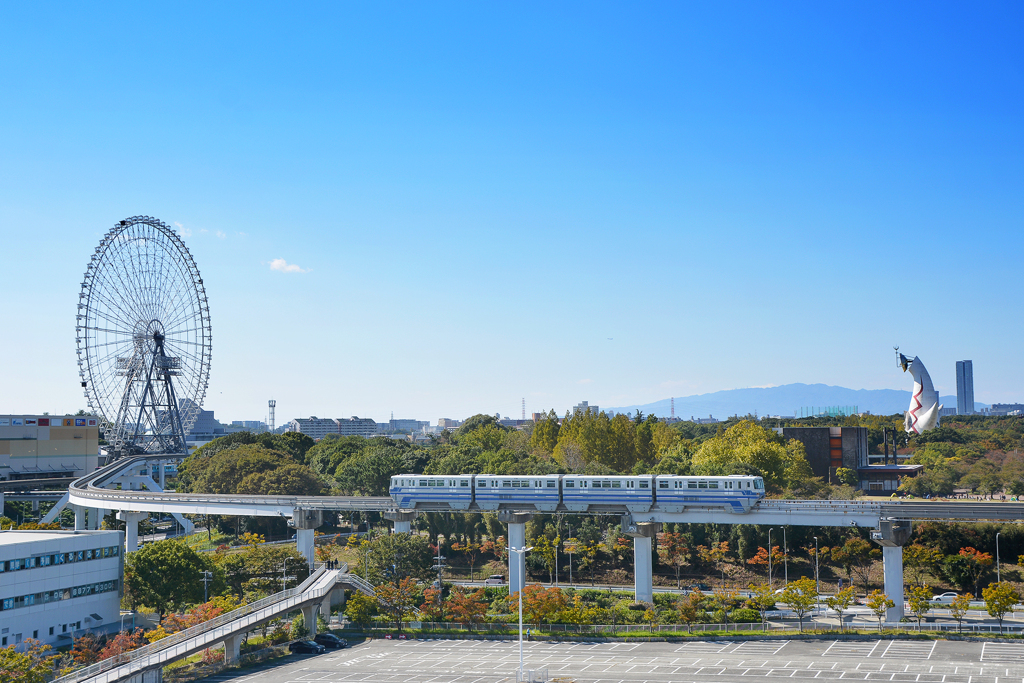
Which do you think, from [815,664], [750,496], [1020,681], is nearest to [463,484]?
[750,496]

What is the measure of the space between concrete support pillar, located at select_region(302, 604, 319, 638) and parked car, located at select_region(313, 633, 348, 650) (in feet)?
7.49

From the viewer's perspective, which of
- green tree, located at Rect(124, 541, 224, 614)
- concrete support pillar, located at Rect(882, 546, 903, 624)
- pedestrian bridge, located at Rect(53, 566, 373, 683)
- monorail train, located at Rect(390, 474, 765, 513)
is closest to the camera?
pedestrian bridge, located at Rect(53, 566, 373, 683)

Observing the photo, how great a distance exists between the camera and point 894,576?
6819cm

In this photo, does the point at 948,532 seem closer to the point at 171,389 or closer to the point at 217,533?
the point at 217,533

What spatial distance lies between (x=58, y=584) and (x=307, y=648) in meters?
23.1

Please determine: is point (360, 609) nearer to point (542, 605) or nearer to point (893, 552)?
point (542, 605)

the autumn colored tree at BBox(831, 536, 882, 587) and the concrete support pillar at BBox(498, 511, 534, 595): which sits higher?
the concrete support pillar at BBox(498, 511, 534, 595)

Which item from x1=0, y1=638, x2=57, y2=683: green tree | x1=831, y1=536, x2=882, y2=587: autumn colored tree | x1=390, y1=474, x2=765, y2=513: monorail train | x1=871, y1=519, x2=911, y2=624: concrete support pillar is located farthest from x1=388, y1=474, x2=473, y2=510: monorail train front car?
x1=831, y1=536, x2=882, y2=587: autumn colored tree

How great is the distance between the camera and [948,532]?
8569cm

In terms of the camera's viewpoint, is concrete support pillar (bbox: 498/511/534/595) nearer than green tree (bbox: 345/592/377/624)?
No

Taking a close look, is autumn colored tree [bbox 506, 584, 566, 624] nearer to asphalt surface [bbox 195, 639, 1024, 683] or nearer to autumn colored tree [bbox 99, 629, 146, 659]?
asphalt surface [bbox 195, 639, 1024, 683]

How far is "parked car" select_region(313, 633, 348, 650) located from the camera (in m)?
64.6

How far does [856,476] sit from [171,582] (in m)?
120

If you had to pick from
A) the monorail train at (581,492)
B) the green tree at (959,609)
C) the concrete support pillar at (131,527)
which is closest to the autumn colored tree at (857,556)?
the monorail train at (581,492)
